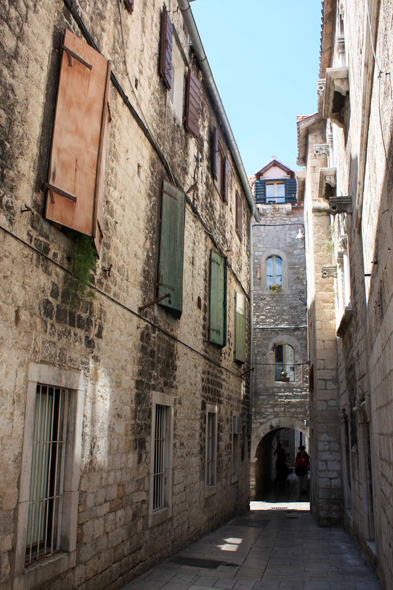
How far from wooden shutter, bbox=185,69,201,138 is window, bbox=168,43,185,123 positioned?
173mm

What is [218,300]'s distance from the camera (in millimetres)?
10391

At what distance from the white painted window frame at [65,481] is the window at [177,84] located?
17.2ft

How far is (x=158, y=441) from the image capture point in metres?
7.00

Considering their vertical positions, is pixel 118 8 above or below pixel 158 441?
above

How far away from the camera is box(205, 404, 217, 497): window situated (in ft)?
31.1

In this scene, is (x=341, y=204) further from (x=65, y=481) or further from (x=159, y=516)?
(x=65, y=481)

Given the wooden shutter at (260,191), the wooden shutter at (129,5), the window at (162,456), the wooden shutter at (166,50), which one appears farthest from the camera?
the wooden shutter at (260,191)

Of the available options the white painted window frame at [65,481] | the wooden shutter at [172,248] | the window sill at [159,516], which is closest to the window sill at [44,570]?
the white painted window frame at [65,481]

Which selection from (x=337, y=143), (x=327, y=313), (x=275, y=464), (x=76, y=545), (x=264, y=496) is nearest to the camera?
(x=76, y=545)

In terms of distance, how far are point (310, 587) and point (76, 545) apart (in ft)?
9.24

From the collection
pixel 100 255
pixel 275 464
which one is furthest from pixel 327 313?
pixel 275 464

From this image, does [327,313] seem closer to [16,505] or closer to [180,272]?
[180,272]

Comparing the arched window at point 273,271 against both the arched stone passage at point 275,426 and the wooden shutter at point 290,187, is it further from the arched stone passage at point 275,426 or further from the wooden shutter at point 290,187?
the arched stone passage at point 275,426

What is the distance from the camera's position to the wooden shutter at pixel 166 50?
24.3 ft
